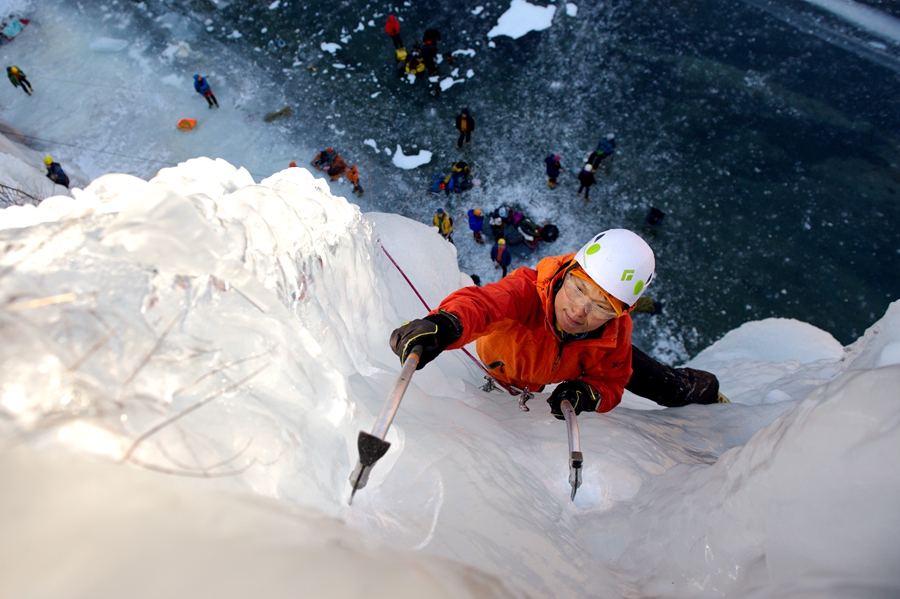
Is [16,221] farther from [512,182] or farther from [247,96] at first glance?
[247,96]

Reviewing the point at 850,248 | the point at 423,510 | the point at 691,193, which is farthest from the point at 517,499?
the point at 850,248

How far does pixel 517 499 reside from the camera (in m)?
1.90

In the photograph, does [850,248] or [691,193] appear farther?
[691,193]

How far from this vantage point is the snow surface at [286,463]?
0.88 meters

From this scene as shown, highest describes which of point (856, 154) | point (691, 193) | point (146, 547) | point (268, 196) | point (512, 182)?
point (856, 154)

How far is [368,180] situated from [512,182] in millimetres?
2277

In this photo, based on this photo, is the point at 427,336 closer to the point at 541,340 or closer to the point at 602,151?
the point at 541,340

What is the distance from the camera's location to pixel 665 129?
7879mm

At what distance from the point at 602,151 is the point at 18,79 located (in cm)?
987

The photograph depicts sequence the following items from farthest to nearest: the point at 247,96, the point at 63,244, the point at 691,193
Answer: the point at 247,96 < the point at 691,193 < the point at 63,244

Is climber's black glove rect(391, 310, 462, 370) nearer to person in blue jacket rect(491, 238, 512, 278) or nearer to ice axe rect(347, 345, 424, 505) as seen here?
ice axe rect(347, 345, 424, 505)

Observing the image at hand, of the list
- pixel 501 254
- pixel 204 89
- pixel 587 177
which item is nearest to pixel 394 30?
pixel 204 89

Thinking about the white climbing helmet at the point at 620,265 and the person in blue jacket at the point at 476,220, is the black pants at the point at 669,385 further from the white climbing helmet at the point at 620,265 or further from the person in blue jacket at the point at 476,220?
the person in blue jacket at the point at 476,220

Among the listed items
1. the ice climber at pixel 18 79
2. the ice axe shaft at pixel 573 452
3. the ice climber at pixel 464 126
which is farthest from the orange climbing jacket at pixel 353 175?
the ice climber at pixel 18 79
